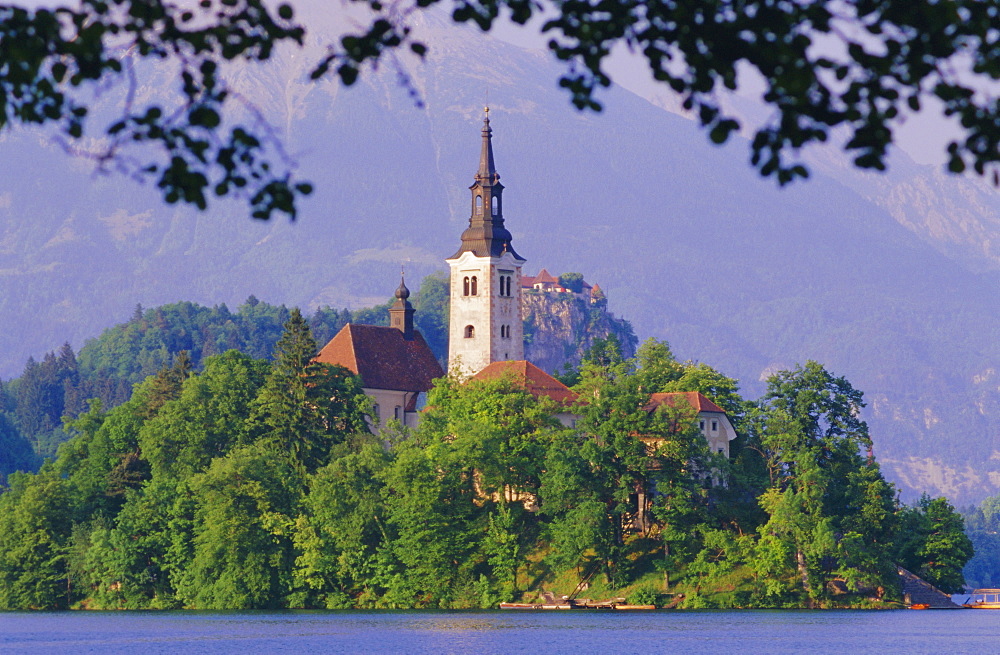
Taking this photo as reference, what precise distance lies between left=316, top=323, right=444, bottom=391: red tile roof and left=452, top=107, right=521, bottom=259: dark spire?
685cm

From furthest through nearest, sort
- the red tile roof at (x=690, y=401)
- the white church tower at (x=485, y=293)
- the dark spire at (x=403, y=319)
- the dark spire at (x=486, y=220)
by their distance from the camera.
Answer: the dark spire at (x=403, y=319), the dark spire at (x=486, y=220), the white church tower at (x=485, y=293), the red tile roof at (x=690, y=401)

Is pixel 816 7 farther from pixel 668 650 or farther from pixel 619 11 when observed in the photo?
pixel 668 650

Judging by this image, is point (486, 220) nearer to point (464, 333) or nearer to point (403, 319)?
point (464, 333)

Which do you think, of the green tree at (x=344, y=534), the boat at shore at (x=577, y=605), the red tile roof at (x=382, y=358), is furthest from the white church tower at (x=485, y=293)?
the boat at shore at (x=577, y=605)

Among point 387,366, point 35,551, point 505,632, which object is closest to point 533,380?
point 387,366

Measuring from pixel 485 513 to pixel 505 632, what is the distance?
19.0m

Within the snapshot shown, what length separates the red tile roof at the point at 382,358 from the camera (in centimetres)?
12425

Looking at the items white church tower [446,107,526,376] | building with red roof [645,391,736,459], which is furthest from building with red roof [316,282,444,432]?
building with red roof [645,391,736,459]

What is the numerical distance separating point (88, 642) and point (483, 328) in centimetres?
5272

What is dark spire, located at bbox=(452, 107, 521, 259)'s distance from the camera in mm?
129500

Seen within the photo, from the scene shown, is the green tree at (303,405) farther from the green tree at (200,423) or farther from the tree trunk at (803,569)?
the tree trunk at (803,569)

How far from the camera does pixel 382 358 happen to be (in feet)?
415

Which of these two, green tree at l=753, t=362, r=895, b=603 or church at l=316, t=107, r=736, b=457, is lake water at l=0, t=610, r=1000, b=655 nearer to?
green tree at l=753, t=362, r=895, b=603

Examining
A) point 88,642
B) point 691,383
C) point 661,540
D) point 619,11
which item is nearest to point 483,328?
point 691,383
